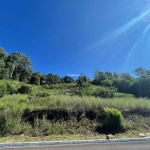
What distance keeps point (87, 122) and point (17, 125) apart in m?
2.82

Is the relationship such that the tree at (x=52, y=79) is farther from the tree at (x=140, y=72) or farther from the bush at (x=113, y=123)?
the bush at (x=113, y=123)

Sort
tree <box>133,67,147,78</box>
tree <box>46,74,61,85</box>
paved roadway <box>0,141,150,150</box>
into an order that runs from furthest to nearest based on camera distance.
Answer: tree <box>46,74,61,85</box>, tree <box>133,67,147,78</box>, paved roadway <box>0,141,150,150</box>

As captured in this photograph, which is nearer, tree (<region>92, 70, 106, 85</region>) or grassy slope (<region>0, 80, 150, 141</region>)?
grassy slope (<region>0, 80, 150, 141</region>)

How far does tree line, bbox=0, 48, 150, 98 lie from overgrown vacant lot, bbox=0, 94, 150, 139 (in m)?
16.6

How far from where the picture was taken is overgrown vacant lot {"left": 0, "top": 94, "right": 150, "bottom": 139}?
4.88 m

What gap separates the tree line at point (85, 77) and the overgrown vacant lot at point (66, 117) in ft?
54.6

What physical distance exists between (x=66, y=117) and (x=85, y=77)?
2000 cm

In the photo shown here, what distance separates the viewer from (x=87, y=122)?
18.5ft

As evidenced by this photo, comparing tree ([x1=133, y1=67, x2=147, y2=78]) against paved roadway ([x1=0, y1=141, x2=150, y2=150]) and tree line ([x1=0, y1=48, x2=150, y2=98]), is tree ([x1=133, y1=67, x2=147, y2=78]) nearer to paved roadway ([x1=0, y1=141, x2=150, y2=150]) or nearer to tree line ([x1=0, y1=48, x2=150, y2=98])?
tree line ([x1=0, y1=48, x2=150, y2=98])

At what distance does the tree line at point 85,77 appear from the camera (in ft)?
79.8

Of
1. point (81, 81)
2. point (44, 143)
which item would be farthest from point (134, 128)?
point (81, 81)

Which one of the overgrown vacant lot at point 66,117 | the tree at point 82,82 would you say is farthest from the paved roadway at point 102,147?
the tree at point 82,82

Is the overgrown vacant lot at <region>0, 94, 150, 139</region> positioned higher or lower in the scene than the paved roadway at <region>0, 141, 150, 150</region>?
higher

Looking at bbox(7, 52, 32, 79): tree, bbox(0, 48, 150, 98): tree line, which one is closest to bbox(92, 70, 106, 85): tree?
bbox(0, 48, 150, 98): tree line
